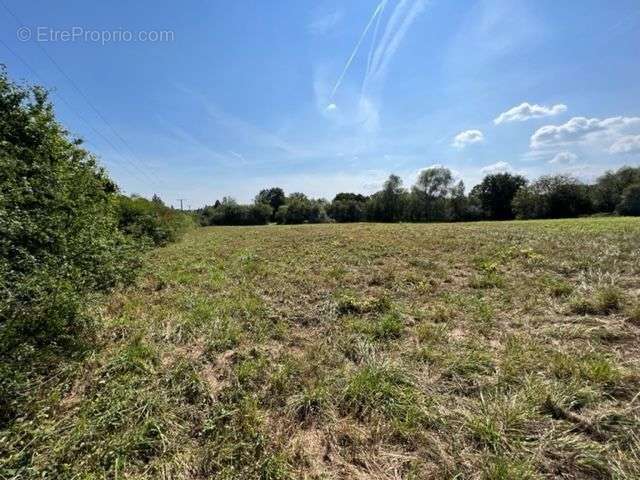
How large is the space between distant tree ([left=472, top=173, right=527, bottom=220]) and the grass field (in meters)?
68.1

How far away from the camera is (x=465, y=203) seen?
212 feet

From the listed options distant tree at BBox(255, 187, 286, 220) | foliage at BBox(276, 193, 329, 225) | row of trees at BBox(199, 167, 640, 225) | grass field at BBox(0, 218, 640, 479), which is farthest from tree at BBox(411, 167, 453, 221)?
grass field at BBox(0, 218, 640, 479)

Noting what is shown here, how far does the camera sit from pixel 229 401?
2867 mm

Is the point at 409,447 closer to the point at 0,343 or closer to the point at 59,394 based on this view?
the point at 59,394

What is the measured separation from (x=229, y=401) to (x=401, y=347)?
1995 millimetres

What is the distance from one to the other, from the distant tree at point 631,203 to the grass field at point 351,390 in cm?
5160

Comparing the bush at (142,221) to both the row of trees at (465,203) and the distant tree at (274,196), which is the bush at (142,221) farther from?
the distant tree at (274,196)

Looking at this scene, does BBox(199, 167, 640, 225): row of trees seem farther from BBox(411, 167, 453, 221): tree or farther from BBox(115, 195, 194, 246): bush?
BBox(115, 195, 194, 246): bush

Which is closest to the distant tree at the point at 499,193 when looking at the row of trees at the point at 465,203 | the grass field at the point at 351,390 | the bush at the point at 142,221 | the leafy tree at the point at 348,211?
the row of trees at the point at 465,203

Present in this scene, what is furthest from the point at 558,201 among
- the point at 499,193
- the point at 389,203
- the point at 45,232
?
the point at 45,232

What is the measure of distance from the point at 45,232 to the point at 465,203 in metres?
69.1

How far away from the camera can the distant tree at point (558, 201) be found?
52.2 m

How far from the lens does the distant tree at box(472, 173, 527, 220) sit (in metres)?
65.5

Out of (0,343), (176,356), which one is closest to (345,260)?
(176,356)
